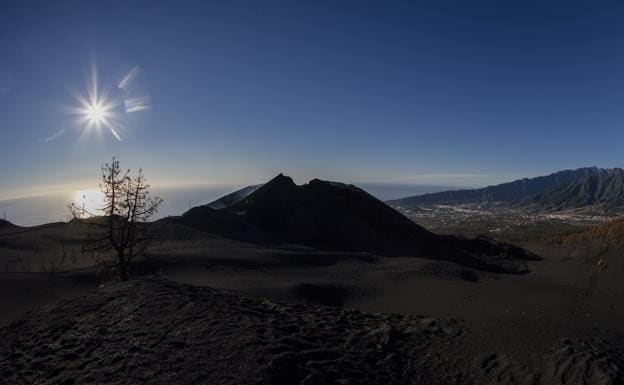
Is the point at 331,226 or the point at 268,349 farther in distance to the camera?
A: the point at 331,226

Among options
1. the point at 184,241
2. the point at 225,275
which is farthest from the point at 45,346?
the point at 184,241

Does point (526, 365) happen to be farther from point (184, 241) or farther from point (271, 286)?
point (184, 241)

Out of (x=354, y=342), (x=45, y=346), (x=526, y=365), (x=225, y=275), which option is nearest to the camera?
(x=526, y=365)

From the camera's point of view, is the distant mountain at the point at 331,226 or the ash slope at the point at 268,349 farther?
the distant mountain at the point at 331,226

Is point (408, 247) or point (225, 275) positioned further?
point (408, 247)

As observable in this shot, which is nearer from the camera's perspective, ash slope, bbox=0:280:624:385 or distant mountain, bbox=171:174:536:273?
ash slope, bbox=0:280:624:385
